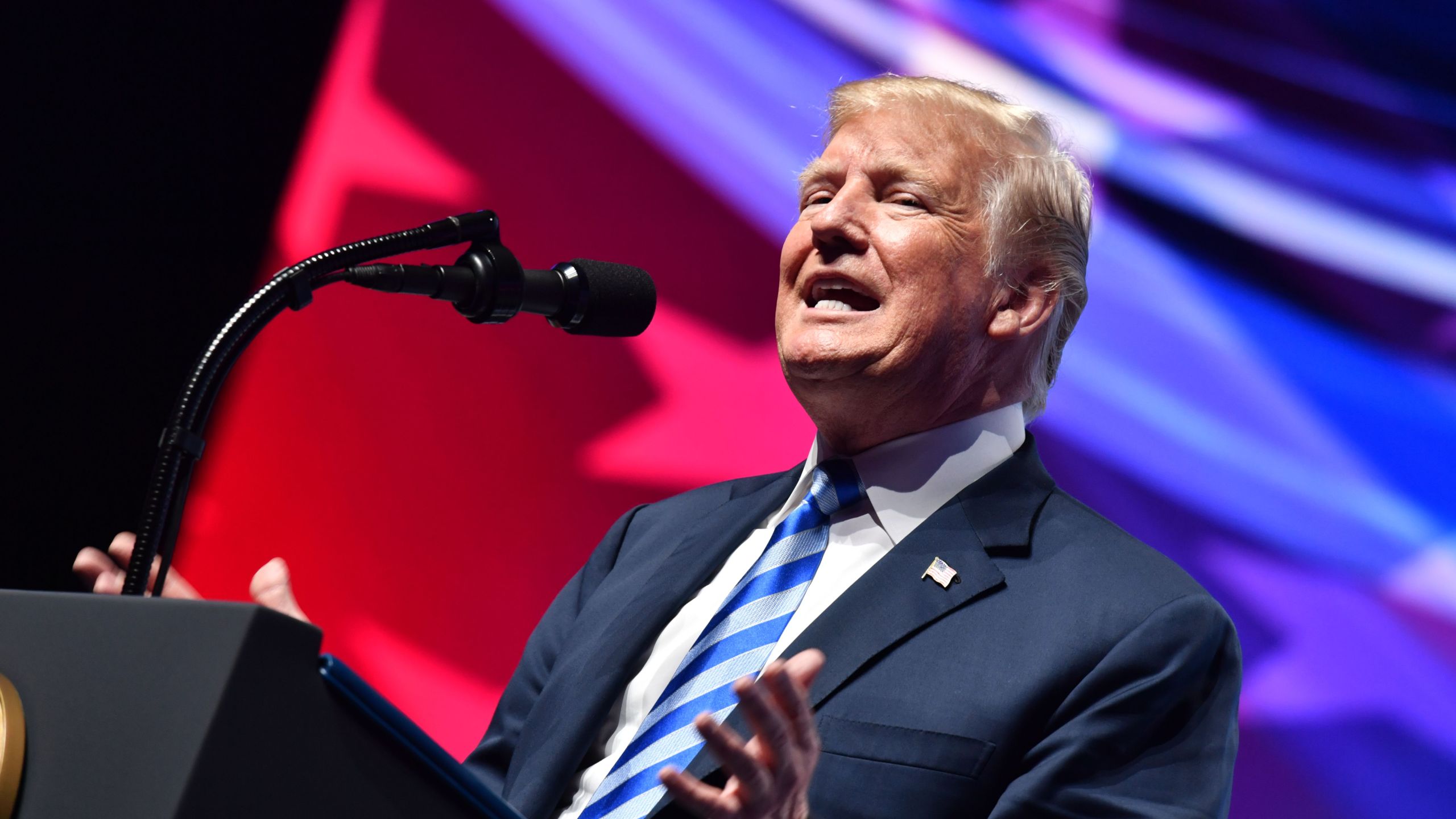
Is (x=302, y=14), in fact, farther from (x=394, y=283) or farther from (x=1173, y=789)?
(x=1173, y=789)

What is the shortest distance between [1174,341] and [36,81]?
2.23m

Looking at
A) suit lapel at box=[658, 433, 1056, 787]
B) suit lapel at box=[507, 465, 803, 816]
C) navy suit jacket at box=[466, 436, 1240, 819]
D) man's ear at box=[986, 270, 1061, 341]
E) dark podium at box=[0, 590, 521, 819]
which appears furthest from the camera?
man's ear at box=[986, 270, 1061, 341]

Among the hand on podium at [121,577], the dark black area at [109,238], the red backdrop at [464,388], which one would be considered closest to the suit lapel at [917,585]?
the hand on podium at [121,577]

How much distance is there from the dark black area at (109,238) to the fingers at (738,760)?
2.01 m

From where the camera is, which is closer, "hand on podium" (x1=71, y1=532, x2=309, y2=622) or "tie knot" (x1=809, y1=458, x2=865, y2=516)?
"hand on podium" (x1=71, y1=532, x2=309, y2=622)

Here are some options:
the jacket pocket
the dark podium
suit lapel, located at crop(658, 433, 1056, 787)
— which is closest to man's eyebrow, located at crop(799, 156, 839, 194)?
suit lapel, located at crop(658, 433, 1056, 787)

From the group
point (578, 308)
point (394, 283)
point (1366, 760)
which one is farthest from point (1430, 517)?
point (394, 283)

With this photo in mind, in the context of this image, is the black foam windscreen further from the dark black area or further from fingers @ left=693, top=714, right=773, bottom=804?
the dark black area

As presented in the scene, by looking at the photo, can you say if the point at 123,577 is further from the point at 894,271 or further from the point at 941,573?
the point at 894,271

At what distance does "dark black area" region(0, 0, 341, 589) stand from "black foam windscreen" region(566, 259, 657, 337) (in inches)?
68.0

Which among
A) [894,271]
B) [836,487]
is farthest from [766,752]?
[894,271]

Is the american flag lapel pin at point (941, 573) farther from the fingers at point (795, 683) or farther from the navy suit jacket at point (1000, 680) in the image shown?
the fingers at point (795, 683)

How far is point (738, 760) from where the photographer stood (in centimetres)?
89

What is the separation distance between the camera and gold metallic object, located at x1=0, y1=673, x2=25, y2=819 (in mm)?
709
